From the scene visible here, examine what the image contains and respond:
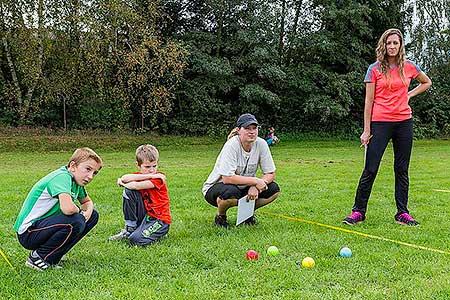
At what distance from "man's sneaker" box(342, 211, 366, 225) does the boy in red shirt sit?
1.88m

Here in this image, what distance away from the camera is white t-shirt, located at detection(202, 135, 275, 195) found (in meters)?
4.87

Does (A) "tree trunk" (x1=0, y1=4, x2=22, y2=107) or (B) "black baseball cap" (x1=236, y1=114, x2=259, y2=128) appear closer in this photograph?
(B) "black baseball cap" (x1=236, y1=114, x2=259, y2=128)

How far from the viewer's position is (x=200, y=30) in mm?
24609

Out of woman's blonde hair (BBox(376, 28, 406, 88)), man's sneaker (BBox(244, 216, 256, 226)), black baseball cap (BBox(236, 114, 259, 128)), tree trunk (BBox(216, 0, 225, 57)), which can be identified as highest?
tree trunk (BBox(216, 0, 225, 57))

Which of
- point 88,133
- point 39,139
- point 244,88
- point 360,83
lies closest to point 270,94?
point 244,88

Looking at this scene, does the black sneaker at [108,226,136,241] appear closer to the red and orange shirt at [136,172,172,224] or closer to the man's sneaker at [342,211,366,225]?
the red and orange shirt at [136,172,172,224]

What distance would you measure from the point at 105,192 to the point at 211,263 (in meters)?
3.88

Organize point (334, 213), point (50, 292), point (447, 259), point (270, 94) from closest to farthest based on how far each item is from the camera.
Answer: point (50, 292), point (447, 259), point (334, 213), point (270, 94)

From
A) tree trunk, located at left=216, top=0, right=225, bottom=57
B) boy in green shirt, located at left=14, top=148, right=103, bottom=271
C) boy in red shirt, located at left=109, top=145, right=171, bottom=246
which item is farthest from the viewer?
tree trunk, located at left=216, top=0, right=225, bottom=57

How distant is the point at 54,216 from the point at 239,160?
1973 millimetres

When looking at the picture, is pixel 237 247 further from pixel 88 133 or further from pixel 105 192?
pixel 88 133

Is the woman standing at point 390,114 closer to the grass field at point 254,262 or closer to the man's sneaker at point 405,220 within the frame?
the man's sneaker at point 405,220

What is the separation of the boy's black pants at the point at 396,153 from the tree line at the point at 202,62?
15.7 metres

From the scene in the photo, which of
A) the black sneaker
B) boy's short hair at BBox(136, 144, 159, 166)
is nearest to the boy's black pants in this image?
boy's short hair at BBox(136, 144, 159, 166)
